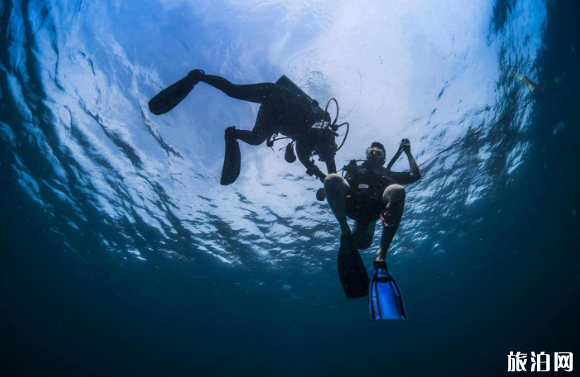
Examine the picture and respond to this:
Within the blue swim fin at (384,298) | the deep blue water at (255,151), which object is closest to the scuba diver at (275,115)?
the blue swim fin at (384,298)

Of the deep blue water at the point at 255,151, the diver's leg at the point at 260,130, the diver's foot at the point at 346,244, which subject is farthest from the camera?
the deep blue water at the point at 255,151

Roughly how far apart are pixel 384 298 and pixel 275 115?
3950mm

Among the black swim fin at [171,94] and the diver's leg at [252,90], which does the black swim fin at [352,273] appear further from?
the black swim fin at [171,94]

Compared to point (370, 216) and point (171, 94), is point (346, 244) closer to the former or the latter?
point (370, 216)

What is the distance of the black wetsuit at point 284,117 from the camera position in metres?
5.03

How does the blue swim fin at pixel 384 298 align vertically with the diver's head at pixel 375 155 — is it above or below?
below

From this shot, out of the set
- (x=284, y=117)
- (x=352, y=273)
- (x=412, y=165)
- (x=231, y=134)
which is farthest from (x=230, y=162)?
(x=412, y=165)

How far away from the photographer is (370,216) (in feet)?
14.6

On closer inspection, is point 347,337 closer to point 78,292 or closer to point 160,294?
point 160,294

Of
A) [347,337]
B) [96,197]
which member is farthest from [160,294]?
[347,337]

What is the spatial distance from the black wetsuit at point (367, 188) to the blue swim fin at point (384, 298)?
127 centimetres

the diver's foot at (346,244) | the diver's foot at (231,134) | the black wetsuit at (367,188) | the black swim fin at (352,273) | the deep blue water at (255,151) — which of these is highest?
the deep blue water at (255,151)

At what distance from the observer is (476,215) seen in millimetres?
20047

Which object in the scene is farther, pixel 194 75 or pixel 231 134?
pixel 231 134
